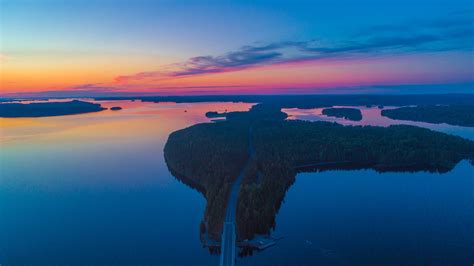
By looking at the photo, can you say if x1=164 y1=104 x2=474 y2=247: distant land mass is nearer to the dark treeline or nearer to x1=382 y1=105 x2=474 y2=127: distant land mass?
the dark treeline

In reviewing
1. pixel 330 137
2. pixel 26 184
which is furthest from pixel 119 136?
pixel 330 137

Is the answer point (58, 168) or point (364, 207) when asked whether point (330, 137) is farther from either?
point (58, 168)

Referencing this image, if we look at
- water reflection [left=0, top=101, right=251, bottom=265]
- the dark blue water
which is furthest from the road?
the dark blue water

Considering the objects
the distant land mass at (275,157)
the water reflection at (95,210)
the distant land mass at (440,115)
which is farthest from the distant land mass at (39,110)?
the distant land mass at (440,115)

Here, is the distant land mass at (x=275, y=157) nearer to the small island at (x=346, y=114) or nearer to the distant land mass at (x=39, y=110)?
the small island at (x=346, y=114)

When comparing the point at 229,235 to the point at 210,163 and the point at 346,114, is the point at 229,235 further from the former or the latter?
the point at 346,114

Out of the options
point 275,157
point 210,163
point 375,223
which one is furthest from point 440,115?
point 375,223

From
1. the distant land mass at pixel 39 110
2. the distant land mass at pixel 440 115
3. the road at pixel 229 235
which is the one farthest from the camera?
the distant land mass at pixel 39 110
